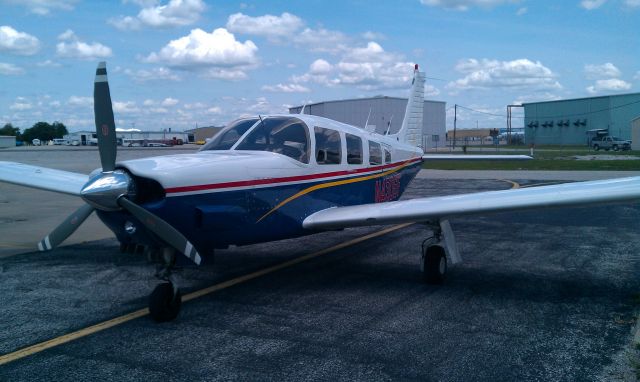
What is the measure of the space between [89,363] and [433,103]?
77492 millimetres

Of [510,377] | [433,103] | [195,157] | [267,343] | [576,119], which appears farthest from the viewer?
[576,119]

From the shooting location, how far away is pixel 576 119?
3381 inches

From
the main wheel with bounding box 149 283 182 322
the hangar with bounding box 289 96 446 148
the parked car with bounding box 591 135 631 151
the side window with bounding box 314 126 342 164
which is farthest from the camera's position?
the hangar with bounding box 289 96 446 148

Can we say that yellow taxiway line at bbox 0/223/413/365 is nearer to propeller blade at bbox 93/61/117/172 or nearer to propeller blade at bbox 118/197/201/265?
propeller blade at bbox 118/197/201/265

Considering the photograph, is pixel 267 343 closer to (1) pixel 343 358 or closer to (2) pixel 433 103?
(1) pixel 343 358

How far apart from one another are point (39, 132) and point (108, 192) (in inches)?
4881

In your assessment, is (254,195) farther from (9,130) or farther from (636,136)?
(9,130)

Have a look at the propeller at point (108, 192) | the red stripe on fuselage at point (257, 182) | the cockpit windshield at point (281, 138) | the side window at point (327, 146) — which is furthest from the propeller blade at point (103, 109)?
the side window at point (327, 146)

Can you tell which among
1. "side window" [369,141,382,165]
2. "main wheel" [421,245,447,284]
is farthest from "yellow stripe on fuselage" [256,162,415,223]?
"main wheel" [421,245,447,284]

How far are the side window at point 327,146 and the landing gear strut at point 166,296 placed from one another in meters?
2.74

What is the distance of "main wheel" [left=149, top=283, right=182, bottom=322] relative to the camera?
5805 millimetres

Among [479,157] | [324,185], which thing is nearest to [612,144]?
[479,157]

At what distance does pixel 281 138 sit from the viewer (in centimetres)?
738

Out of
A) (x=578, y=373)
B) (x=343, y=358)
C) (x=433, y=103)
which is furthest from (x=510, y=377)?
(x=433, y=103)
